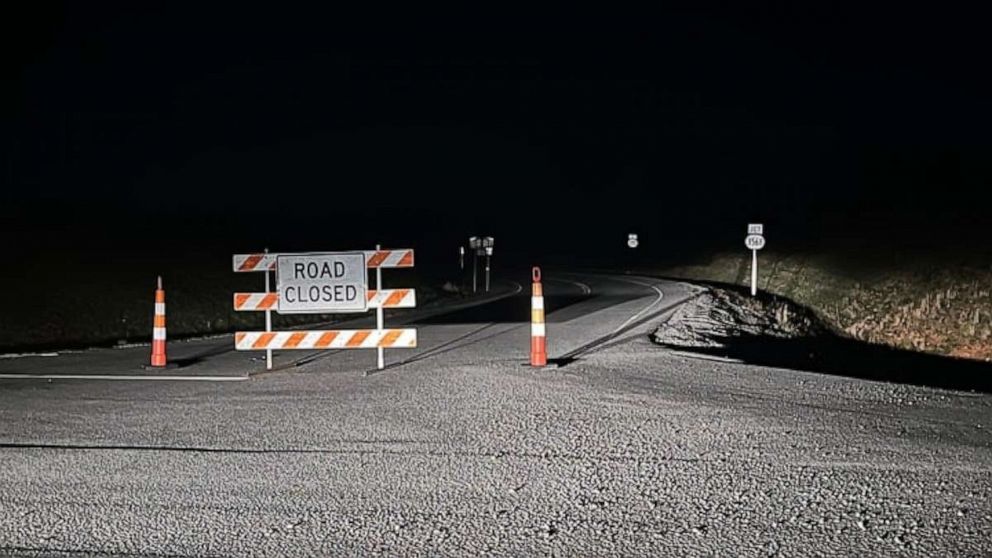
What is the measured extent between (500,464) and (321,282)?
615 centimetres

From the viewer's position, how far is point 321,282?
12609mm

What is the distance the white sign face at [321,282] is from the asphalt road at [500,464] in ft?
3.23

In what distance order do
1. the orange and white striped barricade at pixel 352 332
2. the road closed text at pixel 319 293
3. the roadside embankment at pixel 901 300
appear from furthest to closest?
the roadside embankment at pixel 901 300 < the road closed text at pixel 319 293 < the orange and white striped barricade at pixel 352 332

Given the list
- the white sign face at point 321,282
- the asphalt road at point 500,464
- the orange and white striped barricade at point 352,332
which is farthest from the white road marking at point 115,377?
the white sign face at point 321,282

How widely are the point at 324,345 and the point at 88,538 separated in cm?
691

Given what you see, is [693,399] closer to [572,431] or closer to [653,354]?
[572,431]

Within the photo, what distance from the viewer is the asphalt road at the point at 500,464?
536 cm

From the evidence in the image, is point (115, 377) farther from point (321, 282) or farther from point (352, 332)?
point (352, 332)

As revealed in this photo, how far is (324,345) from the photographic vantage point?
40.4ft

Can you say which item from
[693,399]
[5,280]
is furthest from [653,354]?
[5,280]

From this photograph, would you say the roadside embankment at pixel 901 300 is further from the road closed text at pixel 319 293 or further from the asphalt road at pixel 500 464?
the road closed text at pixel 319 293

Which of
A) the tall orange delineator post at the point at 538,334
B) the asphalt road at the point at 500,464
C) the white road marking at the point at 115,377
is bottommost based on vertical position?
the white road marking at the point at 115,377

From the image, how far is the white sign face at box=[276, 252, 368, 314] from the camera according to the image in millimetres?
12484

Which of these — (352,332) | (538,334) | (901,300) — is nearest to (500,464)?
(538,334)
